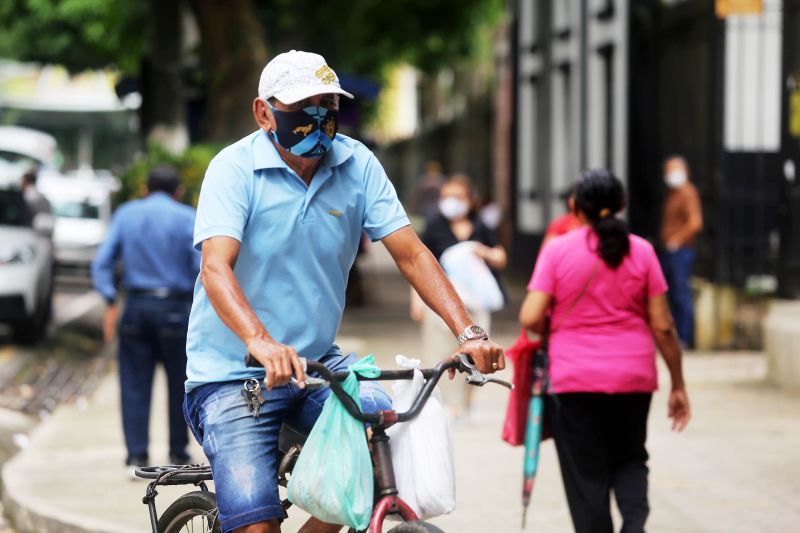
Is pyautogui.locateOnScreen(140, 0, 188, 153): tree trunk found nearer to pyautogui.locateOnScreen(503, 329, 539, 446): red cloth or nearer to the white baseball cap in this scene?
pyautogui.locateOnScreen(503, 329, 539, 446): red cloth

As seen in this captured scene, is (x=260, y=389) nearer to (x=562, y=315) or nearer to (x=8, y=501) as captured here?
(x=562, y=315)

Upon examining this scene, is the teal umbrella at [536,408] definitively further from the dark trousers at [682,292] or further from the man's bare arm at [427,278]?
the dark trousers at [682,292]

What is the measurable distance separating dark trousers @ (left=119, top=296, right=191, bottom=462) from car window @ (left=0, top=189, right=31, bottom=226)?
7914 mm

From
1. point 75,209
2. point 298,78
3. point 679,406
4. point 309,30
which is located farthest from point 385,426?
point 309,30

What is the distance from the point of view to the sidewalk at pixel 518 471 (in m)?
7.29

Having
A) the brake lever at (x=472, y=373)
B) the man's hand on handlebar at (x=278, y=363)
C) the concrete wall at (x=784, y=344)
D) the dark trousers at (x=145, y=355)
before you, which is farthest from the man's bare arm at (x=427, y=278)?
the concrete wall at (x=784, y=344)

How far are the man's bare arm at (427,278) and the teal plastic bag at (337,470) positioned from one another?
1.17 ft

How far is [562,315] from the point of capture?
5.97 m

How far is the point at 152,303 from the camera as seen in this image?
876cm

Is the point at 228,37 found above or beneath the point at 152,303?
above

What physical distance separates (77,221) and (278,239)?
2178 centimetres

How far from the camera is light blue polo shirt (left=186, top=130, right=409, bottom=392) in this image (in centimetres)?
420

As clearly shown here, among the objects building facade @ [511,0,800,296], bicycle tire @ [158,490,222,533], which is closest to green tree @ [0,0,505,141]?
building facade @ [511,0,800,296]

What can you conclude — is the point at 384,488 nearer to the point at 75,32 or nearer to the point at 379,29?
the point at 379,29
